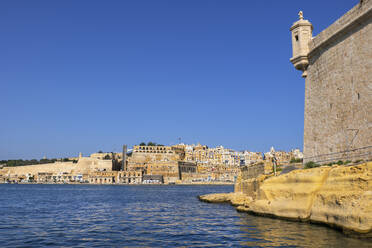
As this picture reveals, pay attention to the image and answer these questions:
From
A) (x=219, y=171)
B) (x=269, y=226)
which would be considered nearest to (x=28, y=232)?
(x=269, y=226)

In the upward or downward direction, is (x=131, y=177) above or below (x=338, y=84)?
below

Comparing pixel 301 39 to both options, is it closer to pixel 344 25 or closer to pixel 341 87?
pixel 344 25

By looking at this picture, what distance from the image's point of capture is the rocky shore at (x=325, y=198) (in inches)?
386

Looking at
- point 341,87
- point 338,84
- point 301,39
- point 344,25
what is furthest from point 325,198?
point 301,39

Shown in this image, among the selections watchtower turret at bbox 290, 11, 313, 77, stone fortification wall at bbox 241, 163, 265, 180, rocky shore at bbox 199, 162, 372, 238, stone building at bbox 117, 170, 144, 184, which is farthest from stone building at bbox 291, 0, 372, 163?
stone building at bbox 117, 170, 144, 184

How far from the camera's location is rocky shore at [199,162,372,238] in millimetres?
9805

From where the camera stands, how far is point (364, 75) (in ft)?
42.8

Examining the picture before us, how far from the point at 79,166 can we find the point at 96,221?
10620 centimetres

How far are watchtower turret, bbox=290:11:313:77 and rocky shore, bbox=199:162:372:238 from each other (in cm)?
659

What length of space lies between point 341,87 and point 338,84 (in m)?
0.29

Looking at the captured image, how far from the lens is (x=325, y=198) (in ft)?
37.7

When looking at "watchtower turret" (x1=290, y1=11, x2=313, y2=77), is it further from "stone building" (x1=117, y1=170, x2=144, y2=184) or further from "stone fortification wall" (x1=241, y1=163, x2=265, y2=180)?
"stone building" (x1=117, y1=170, x2=144, y2=184)

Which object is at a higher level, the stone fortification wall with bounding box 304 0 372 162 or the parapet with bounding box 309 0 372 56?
the parapet with bounding box 309 0 372 56

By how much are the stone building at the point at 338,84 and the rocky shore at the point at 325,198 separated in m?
2.13
